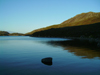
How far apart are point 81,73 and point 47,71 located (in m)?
4.71

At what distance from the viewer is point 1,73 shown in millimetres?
14914

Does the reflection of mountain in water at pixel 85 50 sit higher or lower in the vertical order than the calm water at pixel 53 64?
lower

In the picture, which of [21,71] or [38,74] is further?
[21,71]

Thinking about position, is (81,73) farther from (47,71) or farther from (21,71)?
(21,71)

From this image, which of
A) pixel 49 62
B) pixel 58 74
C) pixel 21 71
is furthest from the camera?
pixel 49 62

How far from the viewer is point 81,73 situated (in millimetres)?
15055

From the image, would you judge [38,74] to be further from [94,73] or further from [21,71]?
[94,73]

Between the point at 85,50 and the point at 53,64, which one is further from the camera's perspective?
the point at 85,50

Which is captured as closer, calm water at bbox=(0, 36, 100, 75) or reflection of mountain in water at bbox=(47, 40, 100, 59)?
calm water at bbox=(0, 36, 100, 75)

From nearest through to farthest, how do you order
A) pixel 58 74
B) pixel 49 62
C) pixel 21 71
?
pixel 58 74, pixel 21 71, pixel 49 62

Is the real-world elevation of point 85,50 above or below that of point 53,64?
below

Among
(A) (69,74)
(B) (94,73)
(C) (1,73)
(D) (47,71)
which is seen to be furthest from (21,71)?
(B) (94,73)

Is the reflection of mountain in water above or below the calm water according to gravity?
below

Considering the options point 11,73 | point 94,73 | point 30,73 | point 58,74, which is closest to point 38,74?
A: point 30,73
